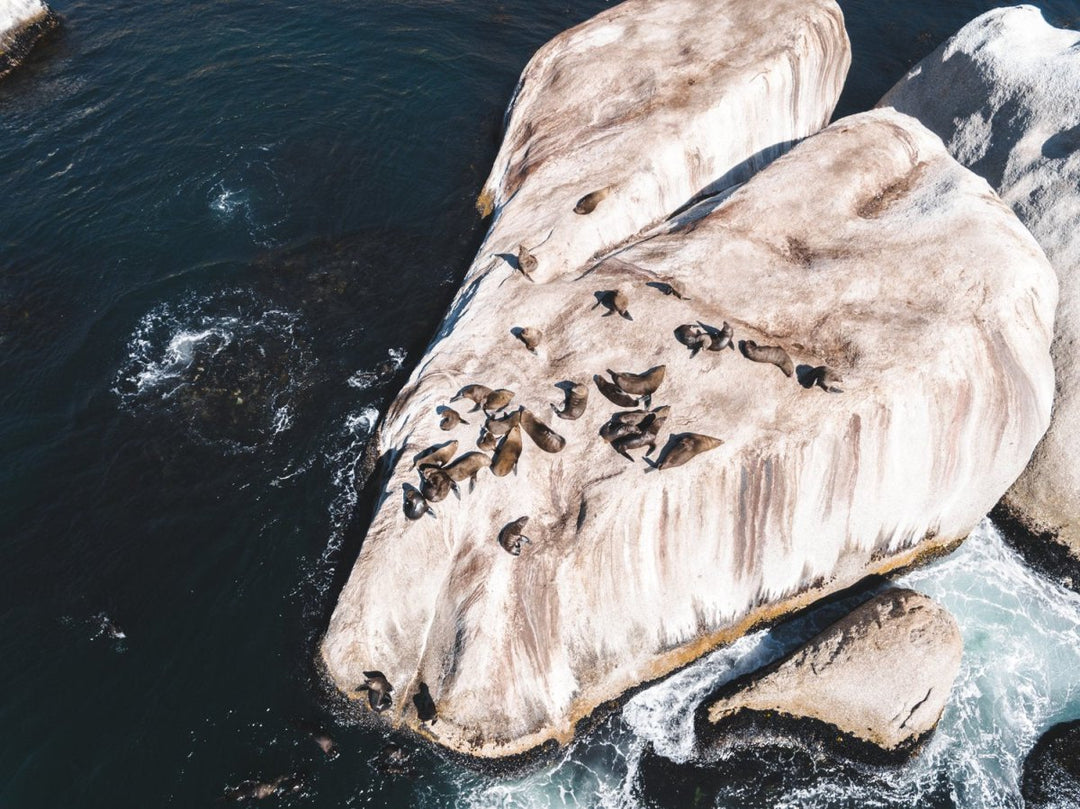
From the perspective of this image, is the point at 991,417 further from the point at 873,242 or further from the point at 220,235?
the point at 220,235

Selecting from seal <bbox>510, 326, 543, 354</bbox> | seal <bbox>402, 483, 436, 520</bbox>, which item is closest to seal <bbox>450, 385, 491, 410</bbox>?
seal <bbox>510, 326, 543, 354</bbox>

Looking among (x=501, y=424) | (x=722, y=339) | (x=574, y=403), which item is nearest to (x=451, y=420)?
(x=501, y=424)

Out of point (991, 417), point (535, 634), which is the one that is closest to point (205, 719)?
point (535, 634)

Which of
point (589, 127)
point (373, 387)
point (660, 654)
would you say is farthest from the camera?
point (589, 127)

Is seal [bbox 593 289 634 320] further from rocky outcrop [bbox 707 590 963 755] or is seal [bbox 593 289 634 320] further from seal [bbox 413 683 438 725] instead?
seal [bbox 413 683 438 725]

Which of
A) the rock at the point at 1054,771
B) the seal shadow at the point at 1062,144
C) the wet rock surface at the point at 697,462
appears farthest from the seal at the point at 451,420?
the seal shadow at the point at 1062,144

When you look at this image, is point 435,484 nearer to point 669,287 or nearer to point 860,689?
point 669,287
